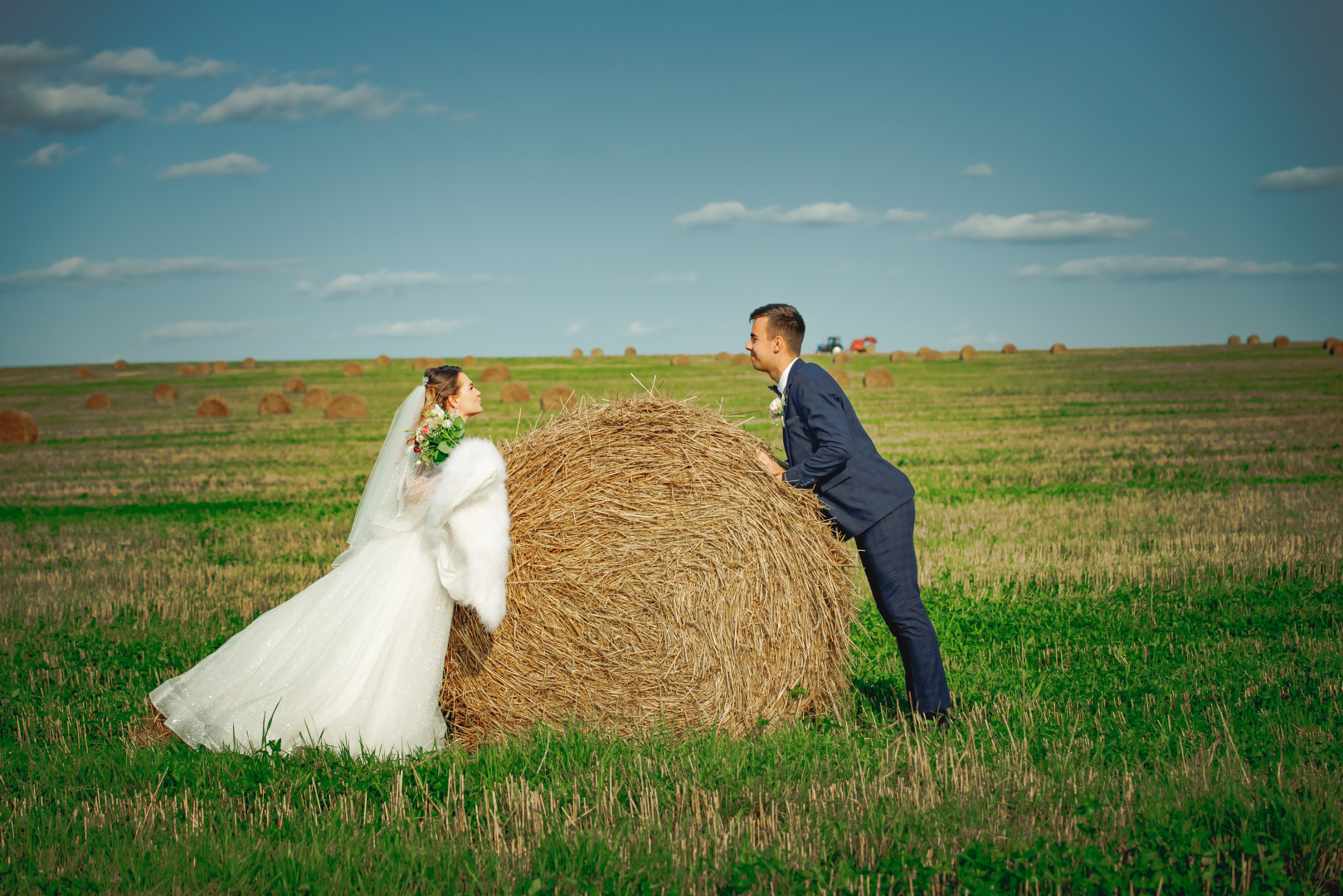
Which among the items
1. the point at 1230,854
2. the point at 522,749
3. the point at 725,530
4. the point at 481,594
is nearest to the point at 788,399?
the point at 725,530

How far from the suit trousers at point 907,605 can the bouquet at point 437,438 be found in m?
2.43

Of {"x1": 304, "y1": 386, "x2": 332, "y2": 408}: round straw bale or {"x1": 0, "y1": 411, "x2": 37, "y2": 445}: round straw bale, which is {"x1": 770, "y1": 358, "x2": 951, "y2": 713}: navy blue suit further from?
{"x1": 304, "y1": 386, "x2": 332, "y2": 408}: round straw bale

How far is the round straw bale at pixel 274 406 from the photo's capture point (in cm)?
3406

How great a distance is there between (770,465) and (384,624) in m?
2.39

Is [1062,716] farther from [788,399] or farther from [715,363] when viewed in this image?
[715,363]

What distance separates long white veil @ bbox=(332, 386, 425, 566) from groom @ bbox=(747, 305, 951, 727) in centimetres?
210

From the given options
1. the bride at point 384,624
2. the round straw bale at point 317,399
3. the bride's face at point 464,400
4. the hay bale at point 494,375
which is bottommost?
the bride at point 384,624

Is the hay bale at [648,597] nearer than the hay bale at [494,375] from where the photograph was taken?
Yes

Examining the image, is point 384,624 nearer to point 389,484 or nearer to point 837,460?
point 389,484

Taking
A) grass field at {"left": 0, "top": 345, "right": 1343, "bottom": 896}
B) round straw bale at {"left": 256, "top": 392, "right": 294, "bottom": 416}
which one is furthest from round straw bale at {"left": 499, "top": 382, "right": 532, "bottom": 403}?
grass field at {"left": 0, "top": 345, "right": 1343, "bottom": 896}

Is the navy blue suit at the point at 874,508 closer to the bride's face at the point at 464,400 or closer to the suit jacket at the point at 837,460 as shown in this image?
the suit jacket at the point at 837,460

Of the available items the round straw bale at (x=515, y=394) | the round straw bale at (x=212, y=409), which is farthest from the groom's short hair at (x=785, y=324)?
the round straw bale at (x=212, y=409)

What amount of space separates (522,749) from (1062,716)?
3.01 m

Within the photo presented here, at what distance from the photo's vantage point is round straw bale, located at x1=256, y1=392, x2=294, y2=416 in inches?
1341
